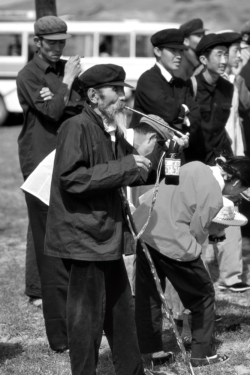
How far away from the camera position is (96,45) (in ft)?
62.8

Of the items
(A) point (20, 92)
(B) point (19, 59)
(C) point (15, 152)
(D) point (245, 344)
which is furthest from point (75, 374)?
(B) point (19, 59)

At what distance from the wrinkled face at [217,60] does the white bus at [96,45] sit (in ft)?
42.1

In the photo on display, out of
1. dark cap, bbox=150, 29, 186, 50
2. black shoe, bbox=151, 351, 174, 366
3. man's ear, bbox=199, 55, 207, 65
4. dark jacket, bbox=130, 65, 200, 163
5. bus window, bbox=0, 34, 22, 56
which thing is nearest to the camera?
black shoe, bbox=151, 351, 174, 366

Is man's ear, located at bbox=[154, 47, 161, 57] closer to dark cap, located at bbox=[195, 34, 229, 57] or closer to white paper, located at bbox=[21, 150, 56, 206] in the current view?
dark cap, located at bbox=[195, 34, 229, 57]

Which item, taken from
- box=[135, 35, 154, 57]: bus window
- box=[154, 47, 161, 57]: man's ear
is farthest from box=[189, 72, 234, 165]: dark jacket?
box=[135, 35, 154, 57]: bus window

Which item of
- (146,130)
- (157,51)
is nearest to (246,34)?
(157,51)

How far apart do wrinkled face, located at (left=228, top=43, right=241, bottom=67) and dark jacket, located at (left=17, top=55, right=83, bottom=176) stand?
283cm

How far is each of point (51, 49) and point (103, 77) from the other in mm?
1278

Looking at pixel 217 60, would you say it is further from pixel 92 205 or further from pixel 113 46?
pixel 113 46

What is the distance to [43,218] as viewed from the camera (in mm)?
4465

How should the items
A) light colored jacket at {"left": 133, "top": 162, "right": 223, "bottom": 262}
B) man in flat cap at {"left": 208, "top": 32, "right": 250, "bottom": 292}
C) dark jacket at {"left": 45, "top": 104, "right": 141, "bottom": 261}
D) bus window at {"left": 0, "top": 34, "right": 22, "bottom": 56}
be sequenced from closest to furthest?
1. dark jacket at {"left": 45, "top": 104, "right": 141, "bottom": 261}
2. light colored jacket at {"left": 133, "top": 162, "right": 223, "bottom": 262}
3. man in flat cap at {"left": 208, "top": 32, "right": 250, "bottom": 292}
4. bus window at {"left": 0, "top": 34, "right": 22, "bottom": 56}

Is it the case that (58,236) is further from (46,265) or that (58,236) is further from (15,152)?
(15,152)

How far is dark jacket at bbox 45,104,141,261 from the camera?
10.7ft

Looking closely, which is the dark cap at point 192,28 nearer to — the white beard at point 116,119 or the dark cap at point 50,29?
the dark cap at point 50,29
